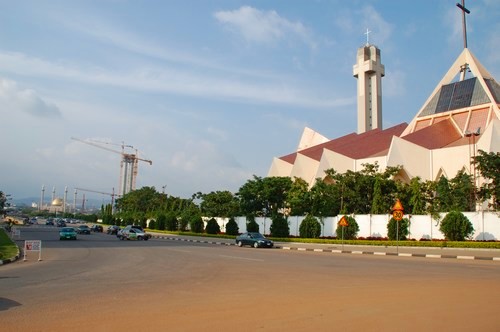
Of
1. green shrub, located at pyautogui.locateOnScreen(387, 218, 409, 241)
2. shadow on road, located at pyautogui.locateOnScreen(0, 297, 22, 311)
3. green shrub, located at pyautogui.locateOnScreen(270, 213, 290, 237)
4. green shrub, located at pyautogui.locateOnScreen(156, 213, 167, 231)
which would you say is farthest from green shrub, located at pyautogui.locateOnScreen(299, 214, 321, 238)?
shadow on road, located at pyautogui.locateOnScreen(0, 297, 22, 311)

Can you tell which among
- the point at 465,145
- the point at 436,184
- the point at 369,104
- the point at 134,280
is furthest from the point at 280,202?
the point at 369,104

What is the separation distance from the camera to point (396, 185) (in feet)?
118

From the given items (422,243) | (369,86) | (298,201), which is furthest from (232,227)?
(369,86)

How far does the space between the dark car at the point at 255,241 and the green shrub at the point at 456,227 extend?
11.9 metres

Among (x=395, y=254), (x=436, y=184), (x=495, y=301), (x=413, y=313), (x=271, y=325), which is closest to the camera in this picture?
(x=271, y=325)

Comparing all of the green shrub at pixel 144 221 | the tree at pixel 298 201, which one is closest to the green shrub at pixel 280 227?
the tree at pixel 298 201

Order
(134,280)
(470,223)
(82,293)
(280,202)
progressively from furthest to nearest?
(280,202)
(470,223)
(134,280)
(82,293)

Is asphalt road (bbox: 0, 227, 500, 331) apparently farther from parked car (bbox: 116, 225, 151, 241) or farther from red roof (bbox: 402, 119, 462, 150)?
red roof (bbox: 402, 119, 462, 150)

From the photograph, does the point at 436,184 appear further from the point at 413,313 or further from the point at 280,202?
the point at 413,313

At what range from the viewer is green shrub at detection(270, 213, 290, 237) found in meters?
41.3

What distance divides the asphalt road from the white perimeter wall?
53.3 ft

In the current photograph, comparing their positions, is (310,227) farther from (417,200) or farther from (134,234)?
(134,234)

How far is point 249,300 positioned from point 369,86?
8159cm

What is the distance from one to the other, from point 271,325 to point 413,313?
2578mm
